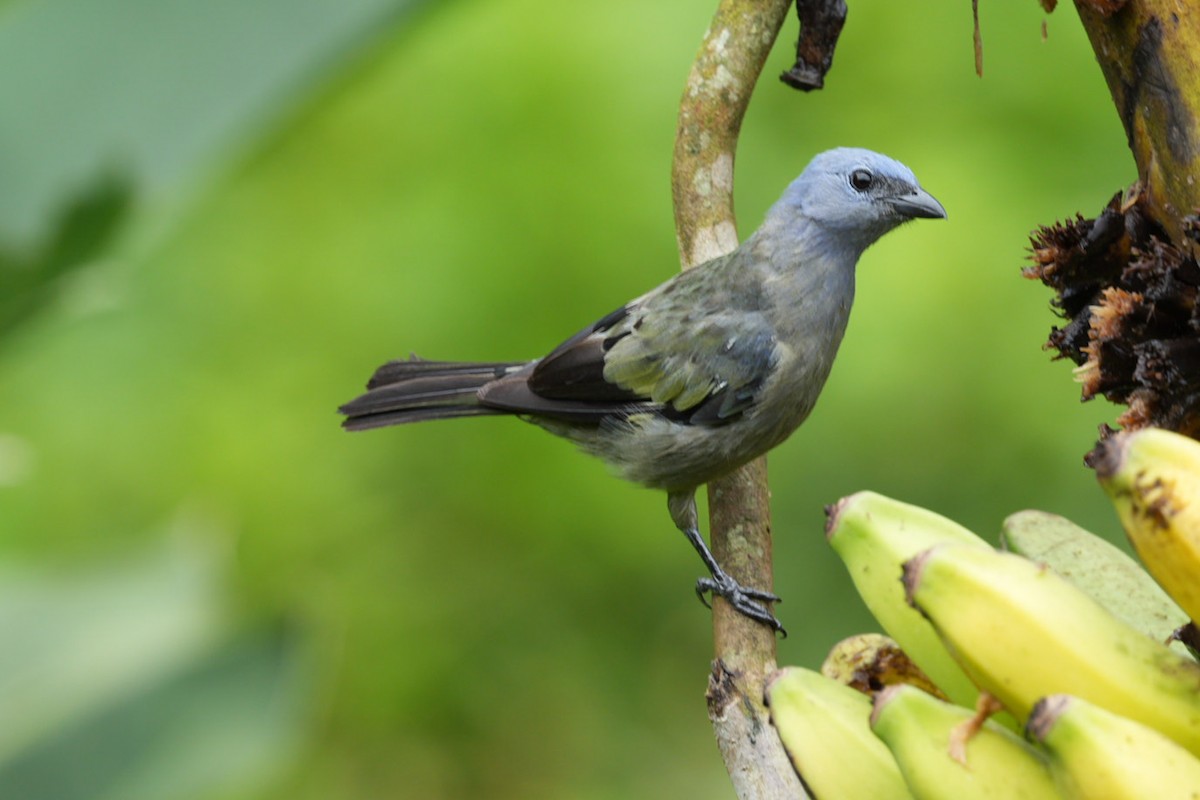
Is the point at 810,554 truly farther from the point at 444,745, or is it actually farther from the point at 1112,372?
the point at 1112,372

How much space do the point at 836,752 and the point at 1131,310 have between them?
24.6 inches

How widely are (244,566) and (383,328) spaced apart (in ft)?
2.99

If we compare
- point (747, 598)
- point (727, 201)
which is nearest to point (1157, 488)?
Result: point (747, 598)

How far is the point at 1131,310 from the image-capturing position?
1.55 m

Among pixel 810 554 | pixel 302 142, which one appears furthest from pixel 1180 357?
pixel 302 142

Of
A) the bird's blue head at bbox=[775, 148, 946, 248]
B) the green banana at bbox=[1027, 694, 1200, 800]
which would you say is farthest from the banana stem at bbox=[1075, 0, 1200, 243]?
the bird's blue head at bbox=[775, 148, 946, 248]

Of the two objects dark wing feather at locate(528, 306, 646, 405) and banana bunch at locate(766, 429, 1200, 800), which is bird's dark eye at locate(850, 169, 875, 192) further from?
banana bunch at locate(766, 429, 1200, 800)

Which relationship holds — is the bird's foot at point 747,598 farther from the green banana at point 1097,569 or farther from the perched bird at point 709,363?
the green banana at point 1097,569

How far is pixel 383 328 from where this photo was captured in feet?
15.2

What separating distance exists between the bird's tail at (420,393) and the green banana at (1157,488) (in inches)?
95.0

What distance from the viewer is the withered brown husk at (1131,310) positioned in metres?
1.51

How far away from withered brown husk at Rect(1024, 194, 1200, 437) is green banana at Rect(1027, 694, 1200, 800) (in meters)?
0.39

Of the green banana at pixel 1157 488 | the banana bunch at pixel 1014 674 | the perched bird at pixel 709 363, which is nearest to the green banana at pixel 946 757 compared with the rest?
the banana bunch at pixel 1014 674

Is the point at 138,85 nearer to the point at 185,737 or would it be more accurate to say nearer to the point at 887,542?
the point at 185,737
